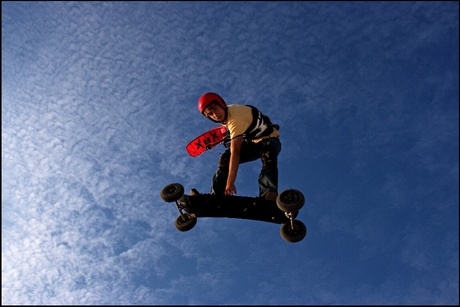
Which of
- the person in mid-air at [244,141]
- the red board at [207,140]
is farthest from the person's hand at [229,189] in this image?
the red board at [207,140]

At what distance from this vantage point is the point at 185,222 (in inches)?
332

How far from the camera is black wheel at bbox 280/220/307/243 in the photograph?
24.6 feet

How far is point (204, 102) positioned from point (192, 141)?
1899 mm

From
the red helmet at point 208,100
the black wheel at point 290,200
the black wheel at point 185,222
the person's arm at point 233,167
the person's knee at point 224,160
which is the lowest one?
the black wheel at point 290,200

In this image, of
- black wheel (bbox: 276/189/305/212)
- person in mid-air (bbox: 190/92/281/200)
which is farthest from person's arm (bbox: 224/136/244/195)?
black wheel (bbox: 276/189/305/212)

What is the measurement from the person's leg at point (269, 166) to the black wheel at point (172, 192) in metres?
1.61

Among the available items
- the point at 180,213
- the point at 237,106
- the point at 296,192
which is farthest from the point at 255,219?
the point at 237,106

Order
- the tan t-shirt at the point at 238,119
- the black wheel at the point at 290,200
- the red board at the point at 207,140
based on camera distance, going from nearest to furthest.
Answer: the black wheel at the point at 290,200, the tan t-shirt at the point at 238,119, the red board at the point at 207,140

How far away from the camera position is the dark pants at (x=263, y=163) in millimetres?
7605

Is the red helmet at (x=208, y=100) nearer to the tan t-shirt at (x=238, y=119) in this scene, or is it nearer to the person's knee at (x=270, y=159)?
the tan t-shirt at (x=238, y=119)

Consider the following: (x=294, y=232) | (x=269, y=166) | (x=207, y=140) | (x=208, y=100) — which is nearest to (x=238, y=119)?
(x=208, y=100)

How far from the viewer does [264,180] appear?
7652 millimetres

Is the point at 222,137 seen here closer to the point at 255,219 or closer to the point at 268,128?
the point at 268,128

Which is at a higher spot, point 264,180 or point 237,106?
point 237,106
